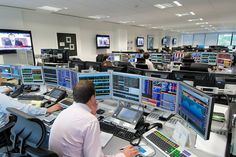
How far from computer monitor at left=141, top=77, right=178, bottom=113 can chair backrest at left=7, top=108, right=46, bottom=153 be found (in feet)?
3.55

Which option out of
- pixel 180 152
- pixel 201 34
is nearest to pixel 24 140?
pixel 180 152

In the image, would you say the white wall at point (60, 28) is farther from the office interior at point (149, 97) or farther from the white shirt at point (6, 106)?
the white shirt at point (6, 106)

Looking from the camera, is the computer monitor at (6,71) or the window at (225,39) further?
the window at (225,39)

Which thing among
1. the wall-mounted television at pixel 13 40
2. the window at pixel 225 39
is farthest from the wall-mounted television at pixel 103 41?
the window at pixel 225 39

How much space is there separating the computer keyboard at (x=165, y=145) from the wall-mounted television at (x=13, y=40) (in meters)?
5.39

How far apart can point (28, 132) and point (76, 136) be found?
0.29 m

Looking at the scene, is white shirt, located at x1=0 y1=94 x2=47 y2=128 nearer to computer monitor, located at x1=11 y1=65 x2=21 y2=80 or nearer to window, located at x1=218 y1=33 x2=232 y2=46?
computer monitor, located at x1=11 y1=65 x2=21 y2=80

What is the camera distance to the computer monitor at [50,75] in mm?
2617

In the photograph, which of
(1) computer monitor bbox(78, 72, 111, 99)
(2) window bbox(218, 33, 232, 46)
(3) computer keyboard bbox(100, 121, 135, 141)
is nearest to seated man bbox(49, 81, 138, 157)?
(3) computer keyboard bbox(100, 121, 135, 141)

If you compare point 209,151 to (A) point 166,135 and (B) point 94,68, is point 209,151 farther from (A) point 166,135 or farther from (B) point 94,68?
(B) point 94,68

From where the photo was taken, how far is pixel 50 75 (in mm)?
2682

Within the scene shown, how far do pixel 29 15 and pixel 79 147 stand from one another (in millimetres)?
6077

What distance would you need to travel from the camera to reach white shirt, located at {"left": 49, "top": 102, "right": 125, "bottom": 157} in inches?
41.8

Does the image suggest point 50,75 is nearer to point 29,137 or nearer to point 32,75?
point 32,75
